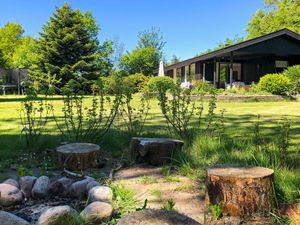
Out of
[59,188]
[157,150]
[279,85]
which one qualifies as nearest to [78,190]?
[59,188]

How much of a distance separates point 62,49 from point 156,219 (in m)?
28.8

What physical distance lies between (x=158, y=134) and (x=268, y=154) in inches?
91.7

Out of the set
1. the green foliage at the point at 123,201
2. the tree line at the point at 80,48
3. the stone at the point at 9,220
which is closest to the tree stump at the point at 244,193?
the green foliage at the point at 123,201

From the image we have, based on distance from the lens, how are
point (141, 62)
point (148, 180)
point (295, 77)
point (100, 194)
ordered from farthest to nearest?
point (141, 62), point (295, 77), point (148, 180), point (100, 194)

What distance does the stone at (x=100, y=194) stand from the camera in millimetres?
3311

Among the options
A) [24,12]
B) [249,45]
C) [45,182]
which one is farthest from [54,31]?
[24,12]

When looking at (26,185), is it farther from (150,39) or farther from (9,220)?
(150,39)

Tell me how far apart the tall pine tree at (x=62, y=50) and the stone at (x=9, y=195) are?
85.6ft

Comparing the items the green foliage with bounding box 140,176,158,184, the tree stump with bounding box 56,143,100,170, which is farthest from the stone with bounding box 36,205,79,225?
the tree stump with bounding box 56,143,100,170

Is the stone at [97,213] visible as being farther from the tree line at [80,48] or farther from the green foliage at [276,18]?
the green foliage at [276,18]

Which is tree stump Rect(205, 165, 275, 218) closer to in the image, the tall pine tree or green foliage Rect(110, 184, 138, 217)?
green foliage Rect(110, 184, 138, 217)

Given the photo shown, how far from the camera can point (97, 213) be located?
9.66 ft

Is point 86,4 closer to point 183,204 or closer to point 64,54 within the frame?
point 64,54

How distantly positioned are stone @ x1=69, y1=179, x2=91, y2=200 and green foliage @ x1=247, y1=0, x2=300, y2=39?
4656cm
